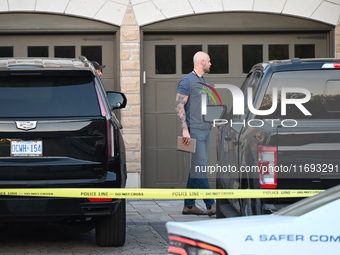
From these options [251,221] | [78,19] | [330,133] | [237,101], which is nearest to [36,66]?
[237,101]

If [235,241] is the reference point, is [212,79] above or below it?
above

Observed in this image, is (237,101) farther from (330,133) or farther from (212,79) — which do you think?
(212,79)

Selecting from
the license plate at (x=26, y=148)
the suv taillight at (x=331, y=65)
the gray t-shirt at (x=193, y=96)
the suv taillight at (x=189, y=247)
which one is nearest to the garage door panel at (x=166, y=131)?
the gray t-shirt at (x=193, y=96)

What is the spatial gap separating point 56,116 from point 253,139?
210 cm

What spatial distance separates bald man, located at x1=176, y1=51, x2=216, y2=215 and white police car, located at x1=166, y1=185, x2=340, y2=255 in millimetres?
6507

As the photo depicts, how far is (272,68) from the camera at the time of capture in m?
7.19

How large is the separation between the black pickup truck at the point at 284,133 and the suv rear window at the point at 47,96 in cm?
143

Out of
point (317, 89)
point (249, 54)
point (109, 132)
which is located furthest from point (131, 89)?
point (317, 89)

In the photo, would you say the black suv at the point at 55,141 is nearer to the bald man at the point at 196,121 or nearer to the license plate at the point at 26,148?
the license plate at the point at 26,148

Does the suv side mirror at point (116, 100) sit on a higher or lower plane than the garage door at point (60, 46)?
lower

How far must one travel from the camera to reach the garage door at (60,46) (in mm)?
13656

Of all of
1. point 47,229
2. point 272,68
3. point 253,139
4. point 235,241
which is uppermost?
point 272,68

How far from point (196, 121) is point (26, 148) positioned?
129 inches

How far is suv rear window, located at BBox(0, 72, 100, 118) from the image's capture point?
7847mm
